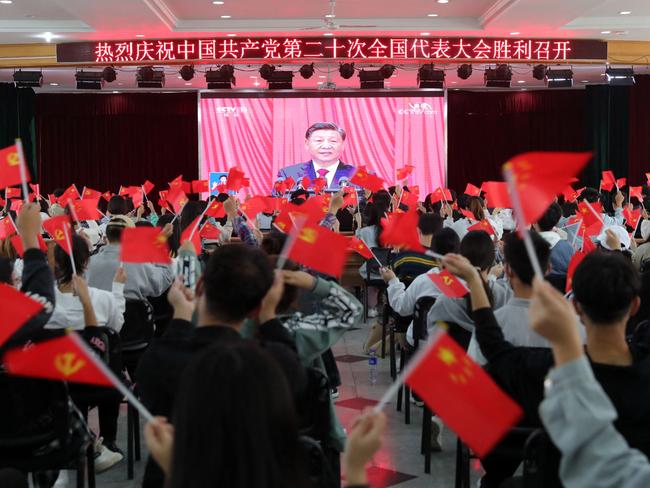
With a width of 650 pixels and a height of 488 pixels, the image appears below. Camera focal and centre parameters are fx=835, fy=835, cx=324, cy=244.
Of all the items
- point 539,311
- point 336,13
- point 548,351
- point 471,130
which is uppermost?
point 336,13

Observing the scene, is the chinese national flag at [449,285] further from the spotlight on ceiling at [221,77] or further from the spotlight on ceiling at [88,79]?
the spotlight on ceiling at [88,79]

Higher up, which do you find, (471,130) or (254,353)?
(471,130)

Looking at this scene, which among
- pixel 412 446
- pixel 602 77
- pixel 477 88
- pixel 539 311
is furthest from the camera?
pixel 477 88

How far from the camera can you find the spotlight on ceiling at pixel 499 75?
432 inches

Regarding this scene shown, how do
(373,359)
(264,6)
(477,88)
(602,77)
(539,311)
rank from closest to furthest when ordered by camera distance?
(539,311) < (373,359) < (264,6) < (602,77) < (477,88)

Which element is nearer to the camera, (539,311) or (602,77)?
(539,311)

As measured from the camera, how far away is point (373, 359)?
5332 mm

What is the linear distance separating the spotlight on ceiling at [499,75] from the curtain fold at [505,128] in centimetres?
417

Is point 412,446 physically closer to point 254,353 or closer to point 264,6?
point 254,353

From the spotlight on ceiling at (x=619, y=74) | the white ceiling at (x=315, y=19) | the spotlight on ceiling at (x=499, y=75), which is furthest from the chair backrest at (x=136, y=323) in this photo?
the spotlight on ceiling at (x=619, y=74)

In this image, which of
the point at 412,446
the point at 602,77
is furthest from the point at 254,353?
the point at 602,77

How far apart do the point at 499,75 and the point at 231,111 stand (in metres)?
5.26

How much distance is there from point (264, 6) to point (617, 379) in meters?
8.57

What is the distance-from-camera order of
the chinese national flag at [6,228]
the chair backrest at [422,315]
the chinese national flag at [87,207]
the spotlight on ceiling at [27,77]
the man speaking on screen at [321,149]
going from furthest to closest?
the man speaking on screen at [321,149]
the spotlight on ceiling at [27,77]
the chinese national flag at [87,207]
the chinese national flag at [6,228]
the chair backrest at [422,315]
